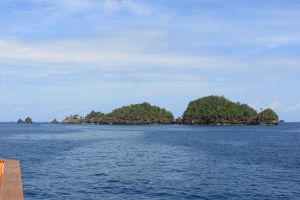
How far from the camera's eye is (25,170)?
41.0 meters

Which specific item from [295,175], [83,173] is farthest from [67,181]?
[295,175]

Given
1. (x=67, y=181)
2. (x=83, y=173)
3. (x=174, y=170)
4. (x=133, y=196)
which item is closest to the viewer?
(x=133, y=196)

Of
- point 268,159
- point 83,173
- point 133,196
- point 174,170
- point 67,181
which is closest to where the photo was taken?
point 133,196

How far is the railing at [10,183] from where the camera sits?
38.6ft

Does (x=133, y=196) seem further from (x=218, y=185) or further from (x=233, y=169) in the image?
(x=233, y=169)

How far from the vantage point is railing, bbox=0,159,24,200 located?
11.8 metres

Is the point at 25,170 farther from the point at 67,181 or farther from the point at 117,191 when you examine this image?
the point at 117,191

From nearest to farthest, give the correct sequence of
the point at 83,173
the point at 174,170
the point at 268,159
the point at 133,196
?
the point at 133,196 < the point at 83,173 < the point at 174,170 < the point at 268,159

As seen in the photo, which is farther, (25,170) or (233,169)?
(233,169)

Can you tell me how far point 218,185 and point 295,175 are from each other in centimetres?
1165

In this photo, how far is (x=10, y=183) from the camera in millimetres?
13891

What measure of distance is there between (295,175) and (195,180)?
12.4 m

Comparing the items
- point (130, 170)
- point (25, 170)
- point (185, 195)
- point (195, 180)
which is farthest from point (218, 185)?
point (25, 170)

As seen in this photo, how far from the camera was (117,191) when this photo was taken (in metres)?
30.6
